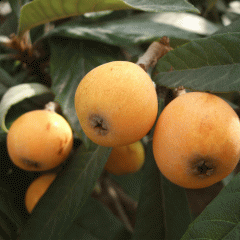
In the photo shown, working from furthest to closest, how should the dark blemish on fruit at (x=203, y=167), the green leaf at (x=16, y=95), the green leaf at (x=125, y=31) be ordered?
the green leaf at (x=125, y=31)
the green leaf at (x=16, y=95)
the dark blemish on fruit at (x=203, y=167)

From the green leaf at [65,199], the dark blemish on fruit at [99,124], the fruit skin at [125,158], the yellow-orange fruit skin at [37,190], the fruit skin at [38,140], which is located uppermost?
the dark blemish on fruit at [99,124]

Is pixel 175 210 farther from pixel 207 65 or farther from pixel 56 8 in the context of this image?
pixel 56 8

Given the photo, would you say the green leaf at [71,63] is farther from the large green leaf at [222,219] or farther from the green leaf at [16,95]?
the large green leaf at [222,219]

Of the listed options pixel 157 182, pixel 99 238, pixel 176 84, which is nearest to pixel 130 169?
pixel 157 182

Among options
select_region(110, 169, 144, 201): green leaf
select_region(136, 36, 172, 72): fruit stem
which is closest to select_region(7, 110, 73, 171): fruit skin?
select_region(136, 36, 172, 72): fruit stem

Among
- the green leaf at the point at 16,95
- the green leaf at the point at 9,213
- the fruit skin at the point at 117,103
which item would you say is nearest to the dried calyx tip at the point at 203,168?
the fruit skin at the point at 117,103

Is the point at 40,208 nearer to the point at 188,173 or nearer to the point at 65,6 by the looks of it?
the point at 188,173

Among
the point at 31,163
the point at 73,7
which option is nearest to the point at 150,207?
the point at 31,163
